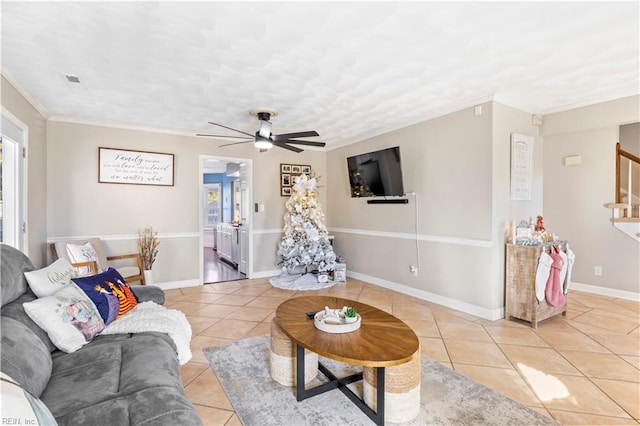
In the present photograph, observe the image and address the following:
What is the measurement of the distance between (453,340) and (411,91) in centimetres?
249

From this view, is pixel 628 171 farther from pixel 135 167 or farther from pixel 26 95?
pixel 26 95

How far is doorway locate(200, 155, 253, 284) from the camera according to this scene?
551 cm

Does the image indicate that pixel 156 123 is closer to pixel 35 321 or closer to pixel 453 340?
pixel 35 321

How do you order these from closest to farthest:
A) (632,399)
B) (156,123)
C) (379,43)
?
1. (632,399)
2. (379,43)
3. (156,123)

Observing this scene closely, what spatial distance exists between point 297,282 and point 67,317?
11.4 ft

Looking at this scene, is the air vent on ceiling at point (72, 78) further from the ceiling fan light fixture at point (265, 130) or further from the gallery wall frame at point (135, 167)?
the ceiling fan light fixture at point (265, 130)

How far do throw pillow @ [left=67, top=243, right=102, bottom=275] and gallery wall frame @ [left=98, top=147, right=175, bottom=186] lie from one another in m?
1.08

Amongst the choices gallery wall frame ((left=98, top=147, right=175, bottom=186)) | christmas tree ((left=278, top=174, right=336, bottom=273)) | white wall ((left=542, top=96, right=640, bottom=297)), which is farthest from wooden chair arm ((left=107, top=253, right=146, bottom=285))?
white wall ((left=542, top=96, right=640, bottom=297))

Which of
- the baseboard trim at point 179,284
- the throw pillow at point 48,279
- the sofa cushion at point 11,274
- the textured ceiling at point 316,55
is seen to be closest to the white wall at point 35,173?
the textured ceiling at point 316,55

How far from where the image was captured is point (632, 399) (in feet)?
6.68

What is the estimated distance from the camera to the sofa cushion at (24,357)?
4.20ft

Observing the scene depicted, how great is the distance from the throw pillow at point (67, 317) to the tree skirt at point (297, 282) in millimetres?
3046

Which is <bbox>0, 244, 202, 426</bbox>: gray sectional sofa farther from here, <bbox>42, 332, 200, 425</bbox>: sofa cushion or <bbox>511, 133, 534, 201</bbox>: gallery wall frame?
<bbox>511, 133, 534, 201</bbox>: gallery wall frame

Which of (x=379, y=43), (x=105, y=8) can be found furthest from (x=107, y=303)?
(x=379, y=43)
